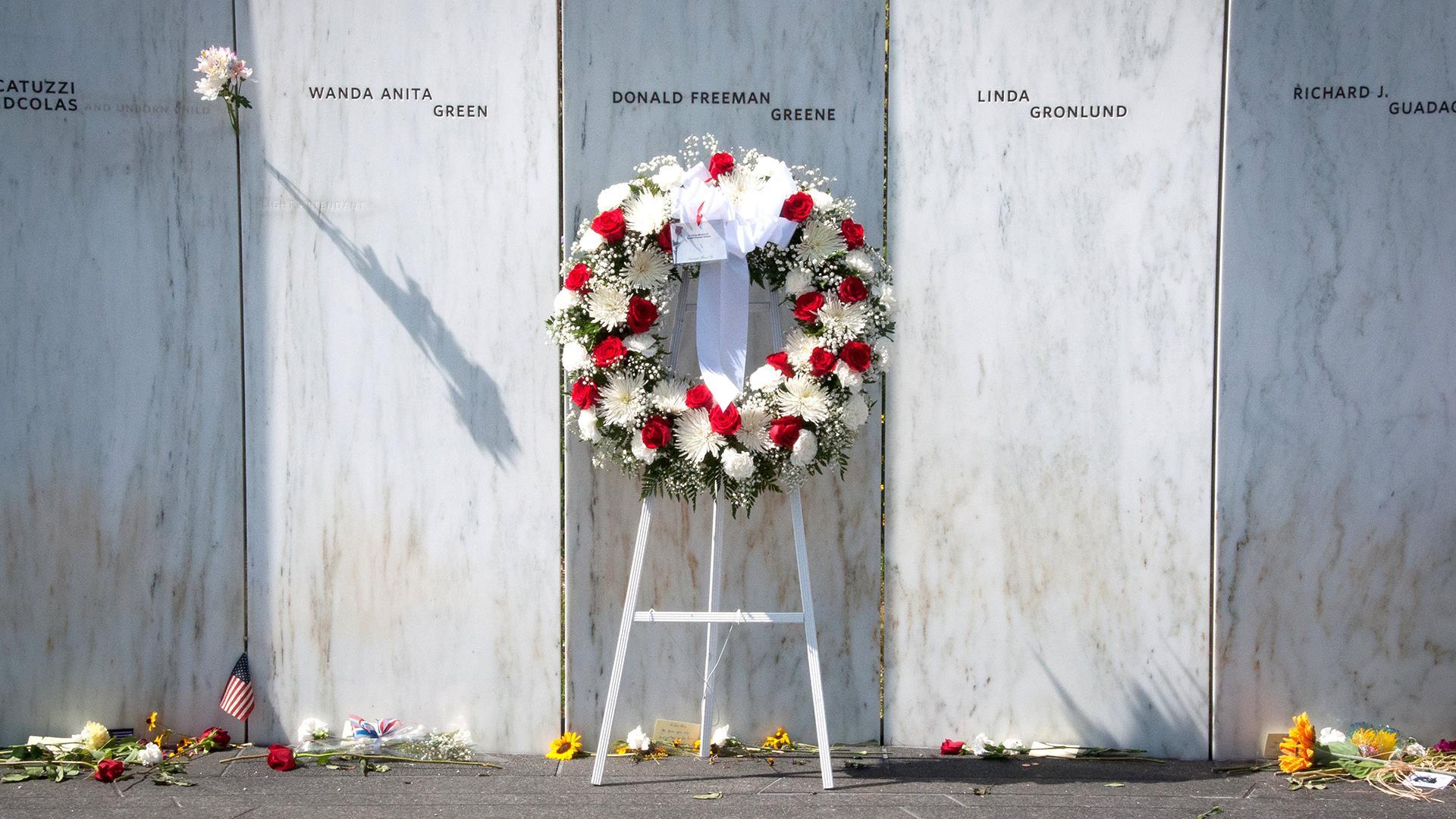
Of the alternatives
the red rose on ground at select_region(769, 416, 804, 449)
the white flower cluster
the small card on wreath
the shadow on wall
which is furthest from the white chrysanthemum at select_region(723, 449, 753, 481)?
the shadow on wall

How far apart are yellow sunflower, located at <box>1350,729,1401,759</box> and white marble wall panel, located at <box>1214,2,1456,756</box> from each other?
19 centimetres

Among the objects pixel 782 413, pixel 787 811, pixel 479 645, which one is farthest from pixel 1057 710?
pixel 479 645

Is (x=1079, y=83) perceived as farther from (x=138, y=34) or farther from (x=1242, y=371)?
(x=138, y=34)

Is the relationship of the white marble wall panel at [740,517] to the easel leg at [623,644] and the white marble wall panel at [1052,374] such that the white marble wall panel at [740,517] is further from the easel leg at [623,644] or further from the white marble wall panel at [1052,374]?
the easel leg at [623,644]

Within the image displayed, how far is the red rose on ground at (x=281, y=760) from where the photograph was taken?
14.4 ft

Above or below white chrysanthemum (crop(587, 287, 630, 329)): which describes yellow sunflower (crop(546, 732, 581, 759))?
below

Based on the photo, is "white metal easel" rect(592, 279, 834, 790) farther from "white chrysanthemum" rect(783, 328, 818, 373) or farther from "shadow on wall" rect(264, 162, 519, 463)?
"shadow on wall" rect(264, 162, 519, 463)

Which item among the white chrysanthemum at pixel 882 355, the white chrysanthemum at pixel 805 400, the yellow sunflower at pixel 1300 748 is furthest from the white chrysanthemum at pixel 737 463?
the yellow sunflower at pixel 1300 748

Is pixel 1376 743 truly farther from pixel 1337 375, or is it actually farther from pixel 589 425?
pixel 589 425

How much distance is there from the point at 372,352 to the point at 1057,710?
3.26 m

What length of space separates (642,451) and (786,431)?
1.76ft

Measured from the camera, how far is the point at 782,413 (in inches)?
157

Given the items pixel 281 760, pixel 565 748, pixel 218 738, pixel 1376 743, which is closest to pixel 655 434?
pixel 565 748

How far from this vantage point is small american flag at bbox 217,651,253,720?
4.59m
